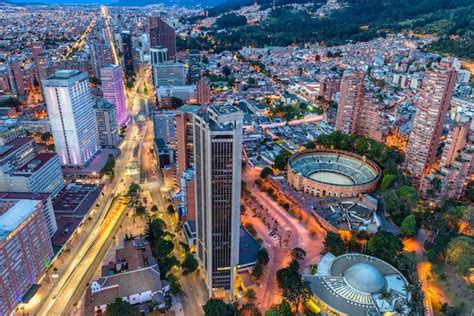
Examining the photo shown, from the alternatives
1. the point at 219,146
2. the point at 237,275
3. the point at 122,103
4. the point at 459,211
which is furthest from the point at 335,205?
the point at 122,103

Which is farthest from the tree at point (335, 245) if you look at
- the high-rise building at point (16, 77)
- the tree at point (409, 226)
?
the high-rise building at point (16, 77)

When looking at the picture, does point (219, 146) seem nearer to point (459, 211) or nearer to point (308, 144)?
point (459, 211)


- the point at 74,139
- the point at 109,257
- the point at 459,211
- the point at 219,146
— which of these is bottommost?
the point at 109,257

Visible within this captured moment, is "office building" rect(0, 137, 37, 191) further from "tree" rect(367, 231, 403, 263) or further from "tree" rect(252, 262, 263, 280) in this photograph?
"tree" rect(367, 231, 403, 263)

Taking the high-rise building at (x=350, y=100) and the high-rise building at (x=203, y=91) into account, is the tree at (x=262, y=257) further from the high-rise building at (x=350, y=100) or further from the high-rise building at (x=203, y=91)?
the high-rise building at (x=203, y=91)

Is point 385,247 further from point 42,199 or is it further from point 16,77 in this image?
point 16,77

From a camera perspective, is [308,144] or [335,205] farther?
[308,144]
